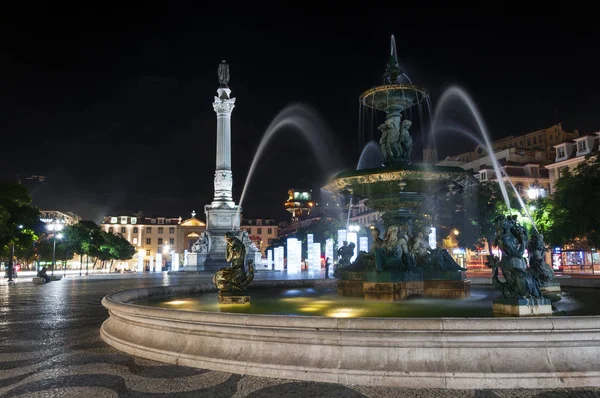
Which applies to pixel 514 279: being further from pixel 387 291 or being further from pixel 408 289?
pixel 408 289

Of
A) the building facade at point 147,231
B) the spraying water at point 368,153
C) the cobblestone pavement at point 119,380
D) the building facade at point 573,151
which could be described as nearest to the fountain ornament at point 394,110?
the spraying water at point 368,153

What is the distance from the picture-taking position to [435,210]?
47.5 metres

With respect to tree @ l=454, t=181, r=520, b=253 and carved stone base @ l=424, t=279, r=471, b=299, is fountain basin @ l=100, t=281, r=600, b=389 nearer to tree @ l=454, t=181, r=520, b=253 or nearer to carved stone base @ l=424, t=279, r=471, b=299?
carved stone base @ l=424, t=279, r=471, b=299

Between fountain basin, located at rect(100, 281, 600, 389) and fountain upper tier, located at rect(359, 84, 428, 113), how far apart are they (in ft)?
28.6

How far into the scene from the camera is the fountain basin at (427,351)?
6164mm

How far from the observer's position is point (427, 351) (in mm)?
6375

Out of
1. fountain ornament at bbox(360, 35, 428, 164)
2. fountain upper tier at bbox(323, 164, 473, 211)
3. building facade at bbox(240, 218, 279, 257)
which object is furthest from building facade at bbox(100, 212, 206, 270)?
fountain upper tier at bbox(323, 164, 473, 211)

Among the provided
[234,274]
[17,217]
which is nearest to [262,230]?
[17,217]

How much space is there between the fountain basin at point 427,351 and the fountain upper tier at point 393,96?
28.6ft

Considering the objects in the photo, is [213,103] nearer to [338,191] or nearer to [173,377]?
[338,191]

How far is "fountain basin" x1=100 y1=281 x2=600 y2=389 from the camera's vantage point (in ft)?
20.2

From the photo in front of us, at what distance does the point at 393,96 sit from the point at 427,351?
928 centimetres

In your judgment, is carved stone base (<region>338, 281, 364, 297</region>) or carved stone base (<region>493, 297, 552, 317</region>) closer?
carved stone base (<region>493, 297, 552, 317</region>)

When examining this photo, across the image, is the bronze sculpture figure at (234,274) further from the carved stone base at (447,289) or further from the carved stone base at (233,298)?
the carved stone base at (447,289)
